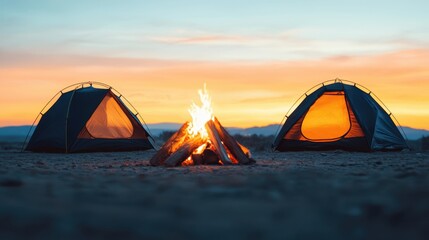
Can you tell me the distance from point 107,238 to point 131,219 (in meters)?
0.33

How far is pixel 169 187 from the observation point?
5.29m

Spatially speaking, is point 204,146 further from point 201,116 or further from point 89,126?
point 89,126

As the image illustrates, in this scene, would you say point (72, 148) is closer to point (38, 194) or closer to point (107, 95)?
point (107, 95)

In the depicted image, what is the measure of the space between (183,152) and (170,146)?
2.14 ft

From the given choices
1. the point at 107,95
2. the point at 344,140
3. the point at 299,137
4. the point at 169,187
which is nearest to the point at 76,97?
the point at 107,95

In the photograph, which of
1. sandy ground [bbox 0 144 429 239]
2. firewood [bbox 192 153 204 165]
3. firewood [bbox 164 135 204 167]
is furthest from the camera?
firewood [bbox 192 153 204 165]

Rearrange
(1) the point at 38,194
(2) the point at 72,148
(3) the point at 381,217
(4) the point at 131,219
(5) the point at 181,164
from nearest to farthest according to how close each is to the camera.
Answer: (4) the point at 131,219, (3) the point at 381,217, (1) the point at 38,194, (5) the point at 181,164, (2) the point at 72,148

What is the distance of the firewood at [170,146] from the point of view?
34.6 ft

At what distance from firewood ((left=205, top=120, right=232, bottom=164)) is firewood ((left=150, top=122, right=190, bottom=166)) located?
2.45 feet

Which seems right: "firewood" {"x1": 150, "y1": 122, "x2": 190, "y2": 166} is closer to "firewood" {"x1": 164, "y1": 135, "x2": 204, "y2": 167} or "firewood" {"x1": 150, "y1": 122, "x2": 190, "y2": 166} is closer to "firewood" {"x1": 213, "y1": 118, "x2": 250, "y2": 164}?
"firewood" {"x1": 164, "y1": 135, "x2": 204, "y2": 167}

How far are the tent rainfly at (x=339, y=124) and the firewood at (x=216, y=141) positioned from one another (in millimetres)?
6243

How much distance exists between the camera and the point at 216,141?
10.5 meters

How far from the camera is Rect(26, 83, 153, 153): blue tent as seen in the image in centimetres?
1592

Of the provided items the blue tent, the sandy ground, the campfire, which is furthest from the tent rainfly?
the sandy ground
